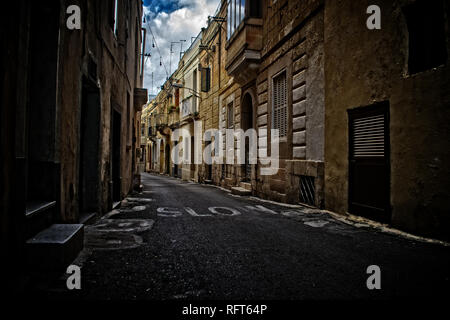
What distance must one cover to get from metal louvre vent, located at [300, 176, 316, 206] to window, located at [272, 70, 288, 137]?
5.93 ft

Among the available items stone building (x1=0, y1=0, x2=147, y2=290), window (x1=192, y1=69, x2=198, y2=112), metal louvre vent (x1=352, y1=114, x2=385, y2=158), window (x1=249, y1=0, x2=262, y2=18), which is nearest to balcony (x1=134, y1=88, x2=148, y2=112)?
window (x1=249, y1=0, x2=262, y2=18)

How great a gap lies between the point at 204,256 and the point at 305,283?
1233 millimetres

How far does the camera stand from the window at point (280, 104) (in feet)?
29.7

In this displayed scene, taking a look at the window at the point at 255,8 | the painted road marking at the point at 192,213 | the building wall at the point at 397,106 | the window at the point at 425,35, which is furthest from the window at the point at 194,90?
the window at the point at 425,35

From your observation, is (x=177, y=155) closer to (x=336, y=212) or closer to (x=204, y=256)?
(x=336, y=212)

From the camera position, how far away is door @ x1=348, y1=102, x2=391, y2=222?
5.13m

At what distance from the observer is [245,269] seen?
9.66 ft

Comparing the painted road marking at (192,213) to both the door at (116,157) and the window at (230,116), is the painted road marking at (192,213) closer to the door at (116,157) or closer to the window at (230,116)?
the door at (116,157)

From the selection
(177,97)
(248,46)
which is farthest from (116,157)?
(177,97)

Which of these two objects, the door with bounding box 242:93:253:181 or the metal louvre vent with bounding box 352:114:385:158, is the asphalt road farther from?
the door with bounding box 242:93:253:181

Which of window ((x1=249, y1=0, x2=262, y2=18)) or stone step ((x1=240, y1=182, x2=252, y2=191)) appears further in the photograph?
stone step ((x1=240, y1=182, x2=252, y2=191))

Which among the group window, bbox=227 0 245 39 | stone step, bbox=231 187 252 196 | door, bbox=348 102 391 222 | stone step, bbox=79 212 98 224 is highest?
window, bbox=227 0 245 39

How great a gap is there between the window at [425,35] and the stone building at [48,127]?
5.15 meters
